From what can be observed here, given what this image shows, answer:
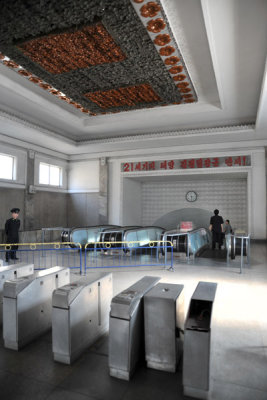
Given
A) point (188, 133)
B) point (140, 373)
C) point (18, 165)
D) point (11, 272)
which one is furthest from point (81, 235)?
point (140, 373)

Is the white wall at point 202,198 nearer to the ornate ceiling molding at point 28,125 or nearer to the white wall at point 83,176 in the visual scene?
the white wall at point 83,176

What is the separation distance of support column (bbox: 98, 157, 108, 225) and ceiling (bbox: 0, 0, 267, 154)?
9.97 ft

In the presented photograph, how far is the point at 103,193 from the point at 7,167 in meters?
5.52

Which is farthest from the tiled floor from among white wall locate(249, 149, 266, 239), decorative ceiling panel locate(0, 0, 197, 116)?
white wall locate(249, 149, 266, 239)

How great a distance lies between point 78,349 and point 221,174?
13071mm

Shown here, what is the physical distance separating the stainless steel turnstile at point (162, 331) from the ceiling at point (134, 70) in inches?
208

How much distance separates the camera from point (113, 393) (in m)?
2.62

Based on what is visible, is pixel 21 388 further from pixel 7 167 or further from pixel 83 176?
pixel 83 176

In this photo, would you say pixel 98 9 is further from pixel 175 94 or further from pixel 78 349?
pixel 78 349

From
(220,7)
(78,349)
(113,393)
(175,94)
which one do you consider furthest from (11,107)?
(113,393)

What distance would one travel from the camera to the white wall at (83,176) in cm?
1736

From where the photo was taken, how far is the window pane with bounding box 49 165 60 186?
16781mm

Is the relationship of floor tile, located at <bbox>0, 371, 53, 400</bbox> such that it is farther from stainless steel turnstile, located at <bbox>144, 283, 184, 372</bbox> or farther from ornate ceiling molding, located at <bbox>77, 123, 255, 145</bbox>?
ornate ceiling molding, located at <bbox>77, 123, 255, 145</bbox>

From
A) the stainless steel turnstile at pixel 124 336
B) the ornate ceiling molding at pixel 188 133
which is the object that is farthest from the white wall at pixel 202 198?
the stainless steel turnstile at pixel 124 336
